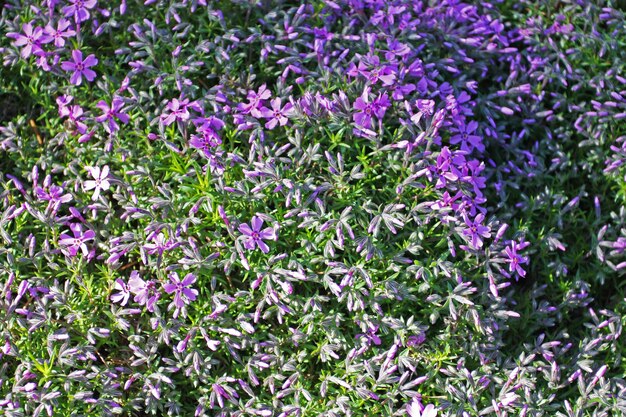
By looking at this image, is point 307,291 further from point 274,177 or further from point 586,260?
point 586,260

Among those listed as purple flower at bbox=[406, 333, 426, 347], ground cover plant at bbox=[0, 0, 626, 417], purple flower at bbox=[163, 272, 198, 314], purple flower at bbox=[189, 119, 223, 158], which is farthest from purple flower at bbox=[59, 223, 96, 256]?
purple flower at bbox=[406, 333, 426, 347]

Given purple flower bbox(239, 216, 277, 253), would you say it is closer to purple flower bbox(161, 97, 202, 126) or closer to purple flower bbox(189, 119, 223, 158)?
purple flower bbox(189, 119, 223, 158)

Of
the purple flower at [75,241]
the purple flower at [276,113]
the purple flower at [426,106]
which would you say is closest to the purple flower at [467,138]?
the purple flower at [426,106]

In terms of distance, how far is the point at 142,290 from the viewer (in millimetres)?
3217

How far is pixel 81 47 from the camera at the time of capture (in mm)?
3785

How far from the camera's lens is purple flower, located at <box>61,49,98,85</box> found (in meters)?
3.62

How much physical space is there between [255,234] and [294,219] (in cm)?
22

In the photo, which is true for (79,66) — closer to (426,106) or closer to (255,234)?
(255,234)

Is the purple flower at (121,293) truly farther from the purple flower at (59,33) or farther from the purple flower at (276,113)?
the purple flower at (59,33)

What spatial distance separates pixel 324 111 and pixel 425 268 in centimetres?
82

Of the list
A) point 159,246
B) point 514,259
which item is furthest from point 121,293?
point 514,259

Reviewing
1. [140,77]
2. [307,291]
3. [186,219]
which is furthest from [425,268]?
[140,77]

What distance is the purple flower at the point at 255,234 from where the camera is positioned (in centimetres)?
321

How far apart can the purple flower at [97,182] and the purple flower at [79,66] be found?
470mm
